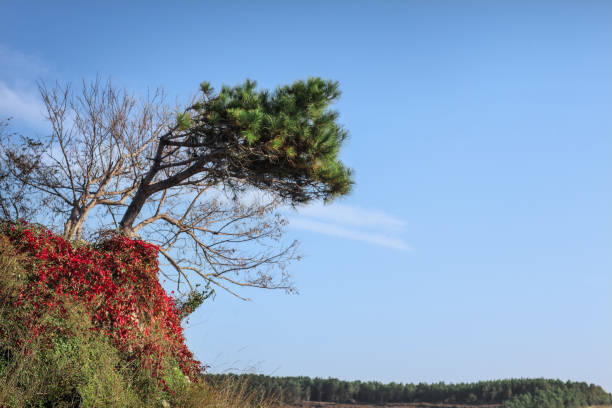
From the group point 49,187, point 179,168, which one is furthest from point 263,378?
point 49,187

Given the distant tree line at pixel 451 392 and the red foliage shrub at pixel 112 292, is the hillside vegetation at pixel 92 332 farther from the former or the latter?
the distant tree line at pixel 451 392

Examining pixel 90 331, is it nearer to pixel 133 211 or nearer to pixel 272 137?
pixel 133 211

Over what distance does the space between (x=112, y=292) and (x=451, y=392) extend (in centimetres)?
1254

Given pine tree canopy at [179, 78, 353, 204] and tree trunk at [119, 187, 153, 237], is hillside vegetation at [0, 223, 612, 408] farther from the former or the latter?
pine tree canopy at [179, 78, 353, 204]

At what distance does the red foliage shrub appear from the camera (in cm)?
739

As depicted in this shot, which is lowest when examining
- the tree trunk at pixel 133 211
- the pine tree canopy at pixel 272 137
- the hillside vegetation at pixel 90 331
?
the hillside vegetation at pixel 90 331

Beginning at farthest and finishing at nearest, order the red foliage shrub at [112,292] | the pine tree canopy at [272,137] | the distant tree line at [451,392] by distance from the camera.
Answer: the distant tree line at [451,392] → the pine tree canopy at [272,137] → the red foliage shrub at [112,292]

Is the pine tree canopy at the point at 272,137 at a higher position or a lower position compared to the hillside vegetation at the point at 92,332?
higher

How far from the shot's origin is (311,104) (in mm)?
10859

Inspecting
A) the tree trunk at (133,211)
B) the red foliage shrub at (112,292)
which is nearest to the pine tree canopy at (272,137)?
the tree trunk at (133,211)

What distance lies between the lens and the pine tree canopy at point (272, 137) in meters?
10.4

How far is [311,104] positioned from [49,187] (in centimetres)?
713

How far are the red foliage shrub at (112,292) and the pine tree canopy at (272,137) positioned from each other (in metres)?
3.09

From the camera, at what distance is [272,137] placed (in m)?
10.4
